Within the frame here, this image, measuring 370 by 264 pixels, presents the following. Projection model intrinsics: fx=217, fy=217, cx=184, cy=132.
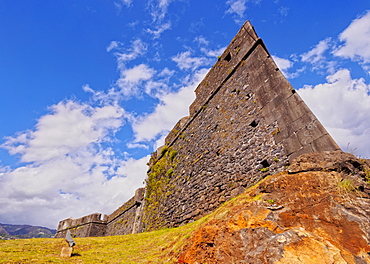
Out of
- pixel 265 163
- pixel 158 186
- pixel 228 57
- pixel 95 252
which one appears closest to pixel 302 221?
pixel 265 163

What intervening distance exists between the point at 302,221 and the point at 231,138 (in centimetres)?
464

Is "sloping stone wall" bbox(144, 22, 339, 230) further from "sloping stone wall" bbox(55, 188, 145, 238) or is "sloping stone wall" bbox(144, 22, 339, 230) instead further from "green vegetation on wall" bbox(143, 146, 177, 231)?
"sloping stone wall" bbox(55, 188, 145, 238)

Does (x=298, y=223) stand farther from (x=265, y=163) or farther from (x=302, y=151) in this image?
(x=265, y=163)

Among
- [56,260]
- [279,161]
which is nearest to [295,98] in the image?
[279,161]

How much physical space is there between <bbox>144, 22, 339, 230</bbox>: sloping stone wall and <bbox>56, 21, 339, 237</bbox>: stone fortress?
2cm

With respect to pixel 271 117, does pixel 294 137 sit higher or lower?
lower

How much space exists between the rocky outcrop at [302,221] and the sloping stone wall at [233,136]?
3.10 feet

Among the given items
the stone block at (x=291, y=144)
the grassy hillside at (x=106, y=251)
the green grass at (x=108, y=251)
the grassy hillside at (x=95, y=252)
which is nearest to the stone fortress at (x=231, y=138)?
the stone block at (x=291, y=144)

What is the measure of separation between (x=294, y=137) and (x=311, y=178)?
177 centimetres

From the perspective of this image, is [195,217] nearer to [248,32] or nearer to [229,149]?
[229,149]

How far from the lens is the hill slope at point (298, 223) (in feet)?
8.47

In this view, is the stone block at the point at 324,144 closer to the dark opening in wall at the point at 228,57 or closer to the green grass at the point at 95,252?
the green grass at the point at 95,252

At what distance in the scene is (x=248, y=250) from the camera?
2893mm

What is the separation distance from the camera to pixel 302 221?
3.12 meters
